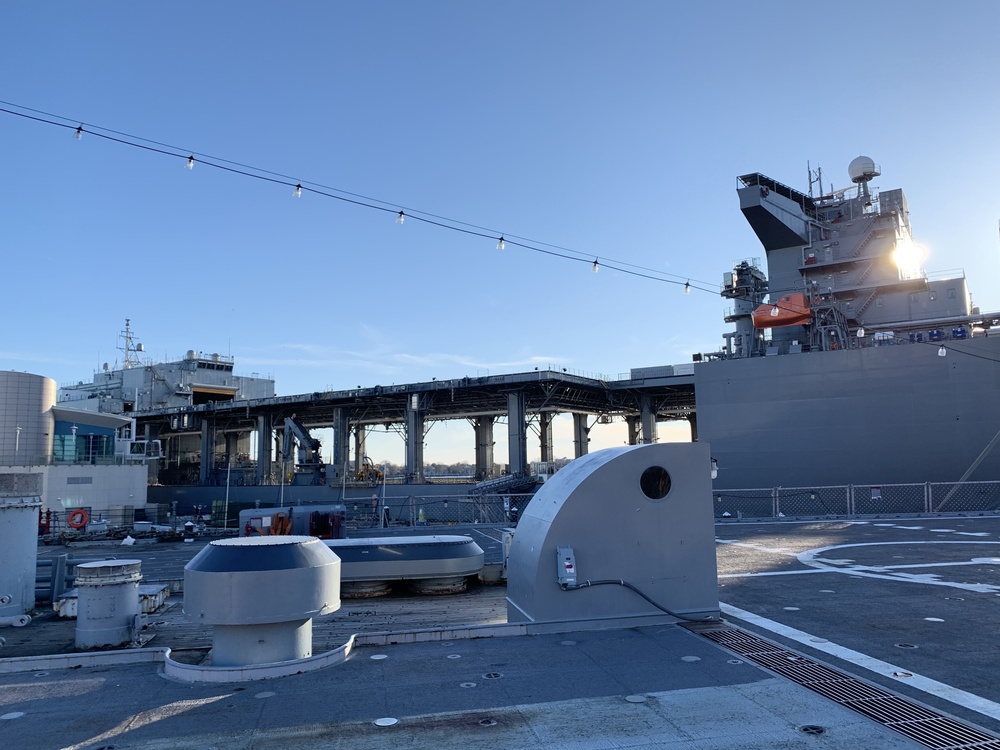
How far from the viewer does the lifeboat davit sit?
33062mm

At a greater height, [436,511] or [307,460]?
[307,460]

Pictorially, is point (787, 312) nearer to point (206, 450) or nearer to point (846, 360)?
point (846, 360)

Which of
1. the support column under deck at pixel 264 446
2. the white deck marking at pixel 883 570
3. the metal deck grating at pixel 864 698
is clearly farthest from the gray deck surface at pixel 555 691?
the support column under deck at pixel 264 446

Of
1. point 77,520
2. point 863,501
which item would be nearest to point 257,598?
point 77,520

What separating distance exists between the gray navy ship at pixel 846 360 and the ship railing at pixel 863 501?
91cm

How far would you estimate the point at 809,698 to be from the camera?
17.2 feet

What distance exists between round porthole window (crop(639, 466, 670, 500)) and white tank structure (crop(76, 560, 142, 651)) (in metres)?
6.82

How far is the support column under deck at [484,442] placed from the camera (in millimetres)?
68562

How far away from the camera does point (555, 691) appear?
547 centimetres

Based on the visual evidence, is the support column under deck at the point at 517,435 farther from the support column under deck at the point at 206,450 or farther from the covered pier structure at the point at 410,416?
the support column under deck at the point at 206,450

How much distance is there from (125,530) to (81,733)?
27.5 meters

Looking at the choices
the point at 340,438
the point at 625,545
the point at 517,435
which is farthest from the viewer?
the point at 340,438

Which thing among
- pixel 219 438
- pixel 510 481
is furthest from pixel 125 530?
pixel 219 438

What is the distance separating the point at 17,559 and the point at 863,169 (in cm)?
3962
